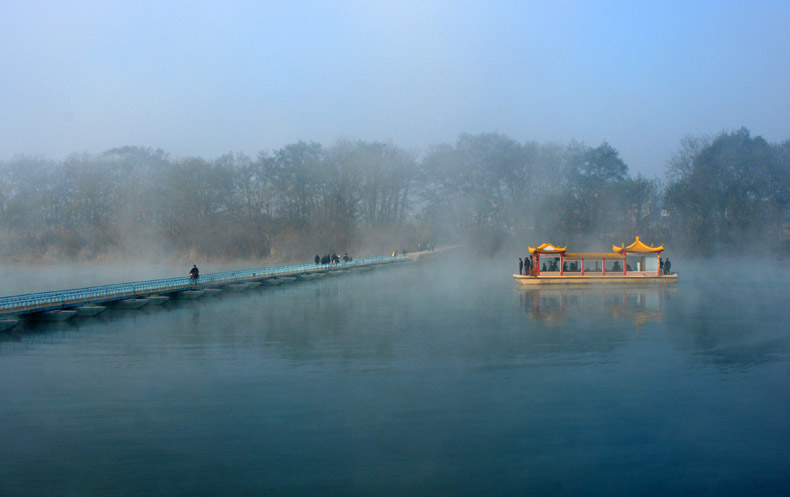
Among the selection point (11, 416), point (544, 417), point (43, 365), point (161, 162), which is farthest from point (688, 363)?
point (161, 162)

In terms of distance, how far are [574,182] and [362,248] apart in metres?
19.0

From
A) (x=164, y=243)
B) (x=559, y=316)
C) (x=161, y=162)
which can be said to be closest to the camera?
(x=559, y=316)

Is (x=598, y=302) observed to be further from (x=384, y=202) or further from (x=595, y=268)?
(x=384, y=202)

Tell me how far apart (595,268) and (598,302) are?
9.10 metres

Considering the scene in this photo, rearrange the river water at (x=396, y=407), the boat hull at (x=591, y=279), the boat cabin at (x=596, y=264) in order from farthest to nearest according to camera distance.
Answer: the boat cabin at (x=596, y=264)
the boat hull at (x=591, y=279)
the river water at (x=396, y=407)

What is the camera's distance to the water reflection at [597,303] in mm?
17516

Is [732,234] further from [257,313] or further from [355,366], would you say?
[355,366]

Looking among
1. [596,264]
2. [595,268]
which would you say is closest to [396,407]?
[595,268]

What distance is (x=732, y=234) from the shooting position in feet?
163

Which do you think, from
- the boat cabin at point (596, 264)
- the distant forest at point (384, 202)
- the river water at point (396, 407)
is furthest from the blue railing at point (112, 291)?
the distant forest at point (384, 202)

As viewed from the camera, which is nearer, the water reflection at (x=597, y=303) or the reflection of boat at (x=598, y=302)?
the water reflection at (x=597, y=303)

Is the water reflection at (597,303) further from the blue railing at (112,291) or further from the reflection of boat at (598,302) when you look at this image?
the blue railing at (112,291)

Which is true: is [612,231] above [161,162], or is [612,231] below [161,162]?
below

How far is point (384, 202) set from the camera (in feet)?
180
